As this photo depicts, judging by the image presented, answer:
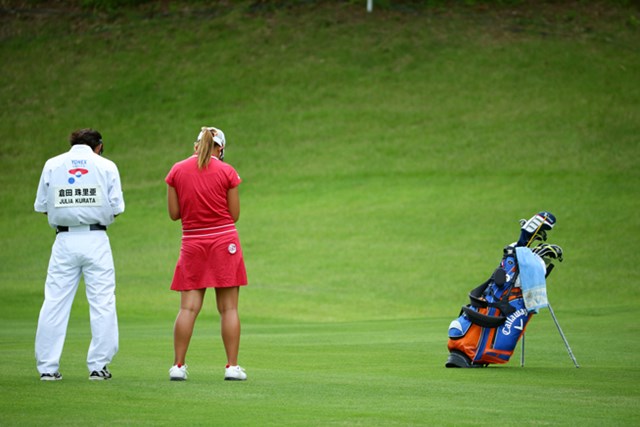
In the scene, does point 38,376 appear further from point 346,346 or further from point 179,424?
point 346,346

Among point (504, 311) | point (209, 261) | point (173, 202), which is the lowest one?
point (504, 311)

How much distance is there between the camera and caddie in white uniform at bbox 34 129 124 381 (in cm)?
858

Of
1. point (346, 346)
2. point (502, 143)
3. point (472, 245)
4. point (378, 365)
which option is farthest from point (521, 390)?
point (502, 143)

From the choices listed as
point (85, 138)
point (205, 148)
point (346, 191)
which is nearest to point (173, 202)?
point (205, 148)

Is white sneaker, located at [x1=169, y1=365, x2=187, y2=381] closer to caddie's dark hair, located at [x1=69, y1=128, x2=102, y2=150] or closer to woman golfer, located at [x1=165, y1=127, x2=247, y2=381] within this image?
woman golfer, located at [x1=165, y1=127, x2=247, y2=381]

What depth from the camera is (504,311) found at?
1038 cm

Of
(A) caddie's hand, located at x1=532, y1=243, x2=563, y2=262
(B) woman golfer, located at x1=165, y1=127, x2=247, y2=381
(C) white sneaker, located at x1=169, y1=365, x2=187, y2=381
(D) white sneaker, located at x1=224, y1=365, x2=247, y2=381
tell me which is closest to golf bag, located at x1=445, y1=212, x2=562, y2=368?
(A) caddie's hand, located at x1=532, y1=243, x2=563, y2=262

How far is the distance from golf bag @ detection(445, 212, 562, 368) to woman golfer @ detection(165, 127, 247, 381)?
102 inches

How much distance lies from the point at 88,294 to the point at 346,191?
1015 inches

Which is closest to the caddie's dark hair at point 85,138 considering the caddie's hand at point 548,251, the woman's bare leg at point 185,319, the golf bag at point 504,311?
the woman's bare leg at point 185,319

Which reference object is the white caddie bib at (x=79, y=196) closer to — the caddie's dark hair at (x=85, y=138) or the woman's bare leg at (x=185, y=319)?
the caddie's dark hair at (x=85, y=138)

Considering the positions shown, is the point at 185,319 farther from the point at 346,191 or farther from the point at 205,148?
the point at 346,191

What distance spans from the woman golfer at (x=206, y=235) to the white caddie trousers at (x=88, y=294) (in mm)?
551

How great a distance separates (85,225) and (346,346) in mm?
5179
